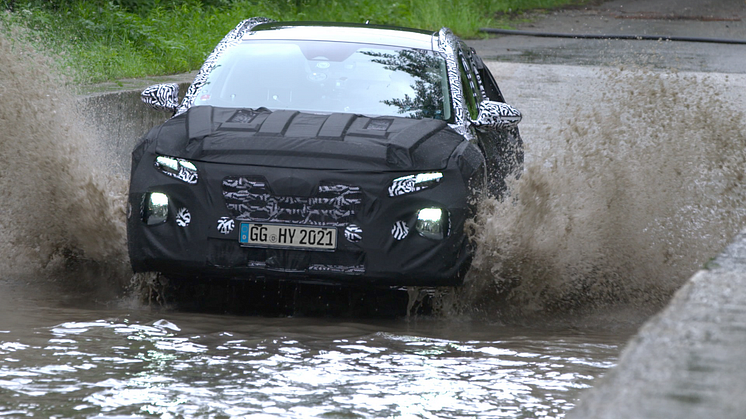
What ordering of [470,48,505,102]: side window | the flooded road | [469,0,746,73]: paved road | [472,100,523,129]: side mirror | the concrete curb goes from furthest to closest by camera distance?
[469,0,746,73]: paved road
[470,48,505,102]: side window
[472,100,523,129]: side mirror
the flooded road
the concrete curb

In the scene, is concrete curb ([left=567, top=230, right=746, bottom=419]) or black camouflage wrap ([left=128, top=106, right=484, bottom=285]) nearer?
concrete curb ([left=567, top=230, right=746, bottom=419])

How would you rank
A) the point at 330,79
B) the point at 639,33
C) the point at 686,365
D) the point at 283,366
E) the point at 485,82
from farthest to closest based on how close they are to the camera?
1. the point at 639,33
2. the point at 485,82
3. the point at 330,79
4. the point at 283,366
5. the point at 686,365

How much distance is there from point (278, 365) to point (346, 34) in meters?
3.08

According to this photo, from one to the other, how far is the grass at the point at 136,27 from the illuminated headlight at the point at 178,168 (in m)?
4.03

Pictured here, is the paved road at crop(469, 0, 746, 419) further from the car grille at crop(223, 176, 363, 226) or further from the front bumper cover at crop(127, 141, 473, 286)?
the car grille at crop(223, 176, 363, 226)

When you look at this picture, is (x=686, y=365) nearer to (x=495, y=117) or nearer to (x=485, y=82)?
(x=495, y=117)

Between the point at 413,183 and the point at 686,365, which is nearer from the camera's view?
the point at 686,365

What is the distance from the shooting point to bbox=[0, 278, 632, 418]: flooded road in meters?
3.79

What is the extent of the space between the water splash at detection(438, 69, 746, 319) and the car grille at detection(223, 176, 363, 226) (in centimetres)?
65

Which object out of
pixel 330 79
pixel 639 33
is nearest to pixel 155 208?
pixel 330 79

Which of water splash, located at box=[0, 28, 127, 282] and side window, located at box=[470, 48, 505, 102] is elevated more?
side window, located at box=[470, 48, 505, 102]

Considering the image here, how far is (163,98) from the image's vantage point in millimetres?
6520

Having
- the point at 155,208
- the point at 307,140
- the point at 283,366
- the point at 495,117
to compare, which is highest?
the point at 495,117

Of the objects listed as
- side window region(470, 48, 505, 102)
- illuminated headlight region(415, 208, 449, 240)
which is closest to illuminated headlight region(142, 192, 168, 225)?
illuminated headlight region(415, 208, 449, 240)
